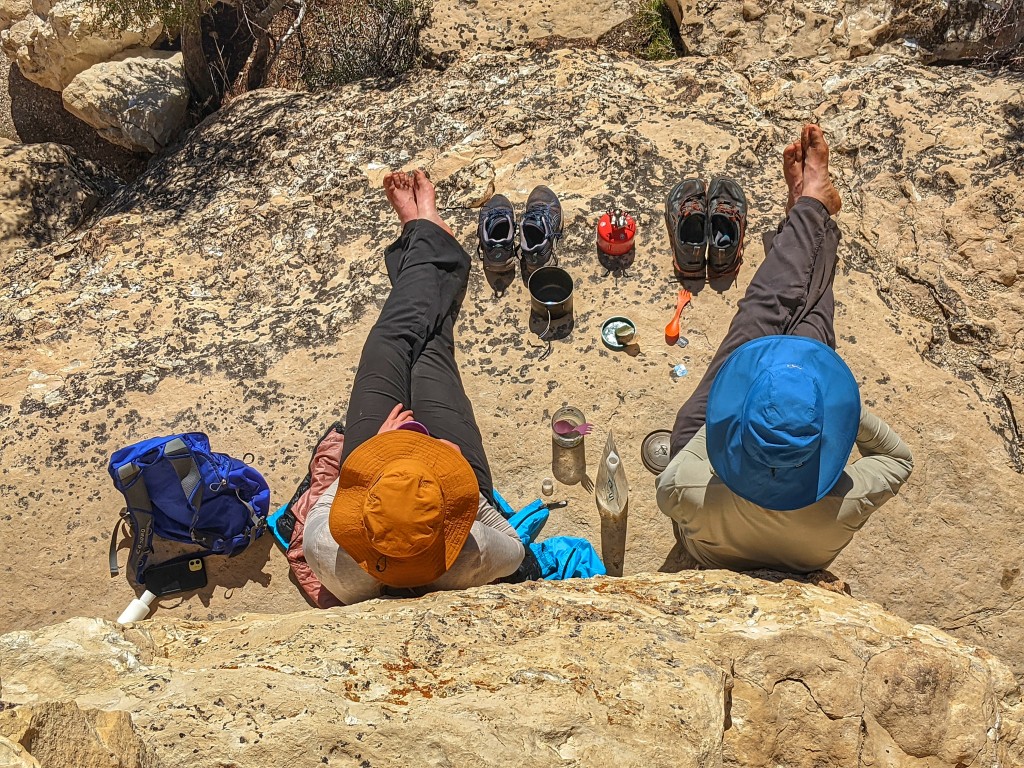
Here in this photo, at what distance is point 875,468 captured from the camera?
2.80 meters

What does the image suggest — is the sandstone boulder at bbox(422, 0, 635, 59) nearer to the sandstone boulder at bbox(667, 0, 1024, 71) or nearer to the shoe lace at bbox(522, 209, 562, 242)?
the sandstone boulder at bbox(667, 0, 1024, 71)

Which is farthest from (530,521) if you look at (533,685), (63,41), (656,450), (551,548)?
(63,41)

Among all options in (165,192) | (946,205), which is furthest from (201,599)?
(946,205)

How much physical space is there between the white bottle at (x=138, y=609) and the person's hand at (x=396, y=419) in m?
1.33

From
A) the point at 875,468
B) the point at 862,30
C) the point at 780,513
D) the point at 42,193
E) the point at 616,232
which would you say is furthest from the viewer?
the point at 42,193

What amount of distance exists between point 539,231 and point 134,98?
417 cm

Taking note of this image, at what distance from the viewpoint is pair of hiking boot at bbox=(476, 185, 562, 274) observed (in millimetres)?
3969

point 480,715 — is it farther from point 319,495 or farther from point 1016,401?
point 1016,401

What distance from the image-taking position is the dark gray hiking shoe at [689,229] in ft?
12.6

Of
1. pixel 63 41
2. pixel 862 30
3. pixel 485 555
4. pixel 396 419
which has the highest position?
pixel 63 41

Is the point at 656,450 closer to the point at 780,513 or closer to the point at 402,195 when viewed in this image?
the point at 780,513

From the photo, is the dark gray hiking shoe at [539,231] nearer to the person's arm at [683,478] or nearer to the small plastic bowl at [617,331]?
the small plastic bowl at [617,331]

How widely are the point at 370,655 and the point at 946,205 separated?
12.3 ft

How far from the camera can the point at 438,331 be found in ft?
12.7
